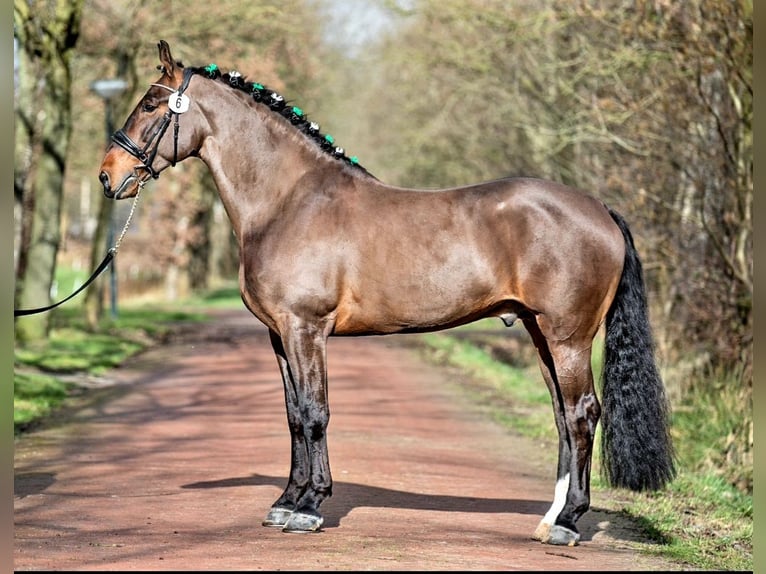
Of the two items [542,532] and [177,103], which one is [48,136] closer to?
[177,103]

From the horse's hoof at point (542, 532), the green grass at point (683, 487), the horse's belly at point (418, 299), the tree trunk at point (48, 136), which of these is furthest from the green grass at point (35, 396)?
the horse's hoof at point (542, 532)

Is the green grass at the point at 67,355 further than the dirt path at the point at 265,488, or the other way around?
the green grass at the point at 67,355

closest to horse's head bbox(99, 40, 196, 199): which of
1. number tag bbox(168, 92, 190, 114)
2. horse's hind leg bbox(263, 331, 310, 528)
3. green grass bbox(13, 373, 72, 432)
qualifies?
number tag bbox(168, 92, 190, 114)

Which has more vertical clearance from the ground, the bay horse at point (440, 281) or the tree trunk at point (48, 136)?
the tree trunk at point (48, 136)

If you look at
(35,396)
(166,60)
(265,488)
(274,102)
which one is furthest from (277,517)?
(35,396)

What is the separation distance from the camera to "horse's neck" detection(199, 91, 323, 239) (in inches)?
318

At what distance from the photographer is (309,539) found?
289 inches

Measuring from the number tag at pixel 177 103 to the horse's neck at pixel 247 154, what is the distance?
150 mm

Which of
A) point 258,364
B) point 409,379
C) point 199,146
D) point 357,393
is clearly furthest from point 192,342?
point 199,146

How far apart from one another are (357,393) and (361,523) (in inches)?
354

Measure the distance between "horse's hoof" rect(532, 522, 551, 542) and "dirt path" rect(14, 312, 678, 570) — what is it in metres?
0.12

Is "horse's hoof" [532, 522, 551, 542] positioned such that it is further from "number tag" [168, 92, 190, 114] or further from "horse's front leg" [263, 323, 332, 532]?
"number tag" [168, 92, 190, 114]

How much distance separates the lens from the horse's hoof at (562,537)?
739 cm

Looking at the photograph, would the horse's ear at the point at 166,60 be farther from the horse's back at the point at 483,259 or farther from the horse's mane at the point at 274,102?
the horse's back at the point at 483,259
